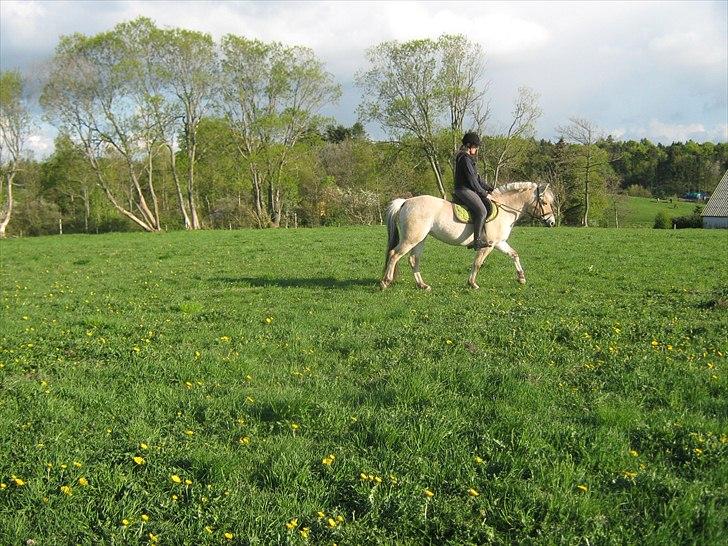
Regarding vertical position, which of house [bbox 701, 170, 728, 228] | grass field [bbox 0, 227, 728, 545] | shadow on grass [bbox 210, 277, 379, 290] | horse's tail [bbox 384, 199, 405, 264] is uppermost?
house [bbox 701, 170, 728, 228]

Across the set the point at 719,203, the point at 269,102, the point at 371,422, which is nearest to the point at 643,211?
the point at 719,203

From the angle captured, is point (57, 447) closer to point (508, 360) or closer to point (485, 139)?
point (508, 360)

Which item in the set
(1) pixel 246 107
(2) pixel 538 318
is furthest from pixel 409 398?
(1) pixel 246 107

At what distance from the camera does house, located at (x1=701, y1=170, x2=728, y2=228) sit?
63969mm

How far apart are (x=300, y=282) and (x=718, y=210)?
67.8m

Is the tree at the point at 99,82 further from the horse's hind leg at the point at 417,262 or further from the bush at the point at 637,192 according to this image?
the bush at the point at 637,192

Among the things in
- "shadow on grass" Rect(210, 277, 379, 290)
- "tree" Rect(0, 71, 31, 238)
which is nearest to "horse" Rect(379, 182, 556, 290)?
"shadow on grass" Rect(210, 277, 379, 290)

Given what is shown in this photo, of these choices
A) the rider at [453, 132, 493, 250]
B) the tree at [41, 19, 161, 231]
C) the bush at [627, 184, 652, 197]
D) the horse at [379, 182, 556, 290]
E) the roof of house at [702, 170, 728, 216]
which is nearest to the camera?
the rider at [453, 132, 493, 250]

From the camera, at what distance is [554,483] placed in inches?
164

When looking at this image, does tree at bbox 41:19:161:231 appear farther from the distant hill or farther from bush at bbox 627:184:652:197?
bush at bbox 627:184:652:197

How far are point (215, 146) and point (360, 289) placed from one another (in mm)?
46317

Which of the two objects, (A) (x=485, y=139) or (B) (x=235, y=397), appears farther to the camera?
(A) (x=485, y=139)

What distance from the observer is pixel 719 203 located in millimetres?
65938

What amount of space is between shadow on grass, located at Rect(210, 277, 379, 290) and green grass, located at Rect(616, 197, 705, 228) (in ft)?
192
